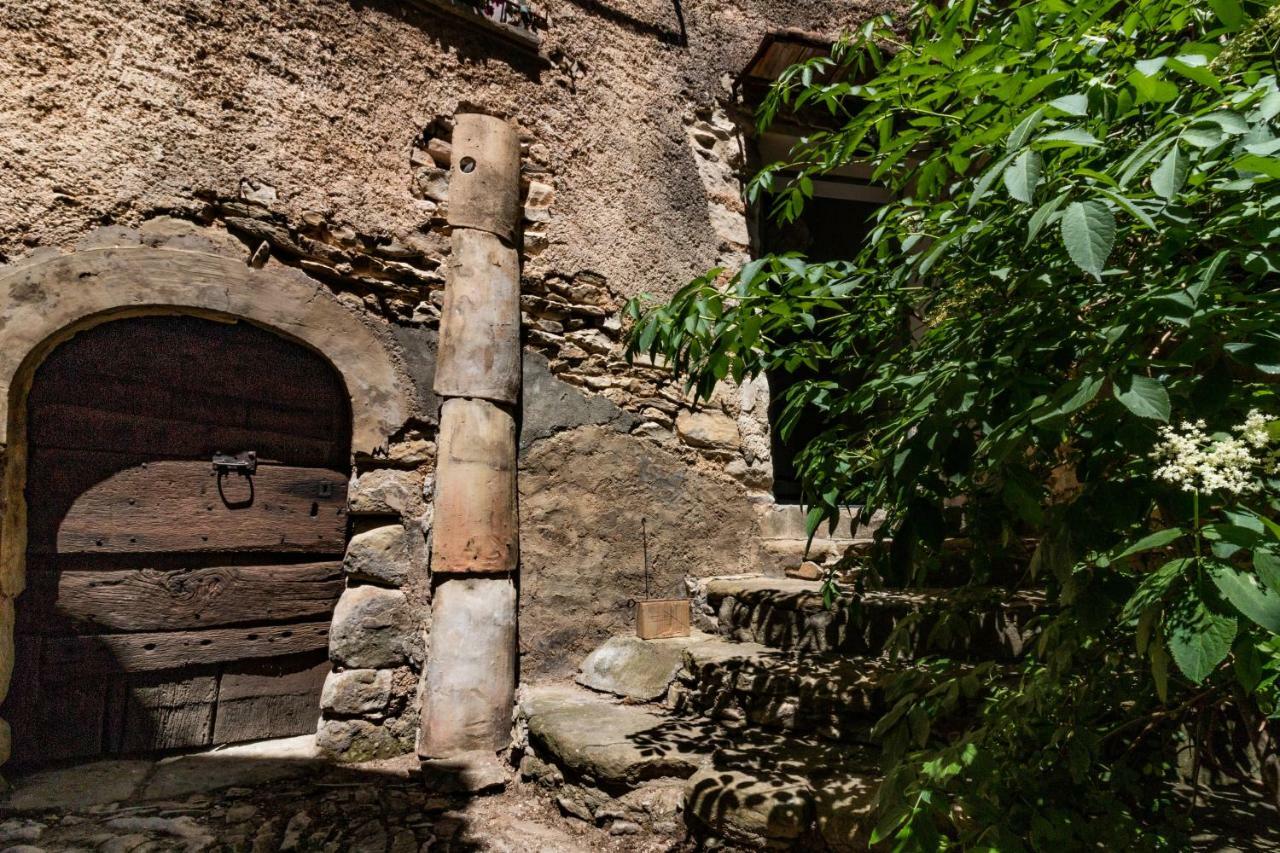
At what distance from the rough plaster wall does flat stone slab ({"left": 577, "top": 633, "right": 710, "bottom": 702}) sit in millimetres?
1673

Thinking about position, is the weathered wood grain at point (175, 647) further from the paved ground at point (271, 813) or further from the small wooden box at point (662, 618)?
the small wooden box at point (662, 618)

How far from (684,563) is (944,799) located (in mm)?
2215

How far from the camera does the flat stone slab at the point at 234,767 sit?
226cm

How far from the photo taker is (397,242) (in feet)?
9.55

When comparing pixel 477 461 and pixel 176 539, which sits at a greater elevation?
pixel 477 461

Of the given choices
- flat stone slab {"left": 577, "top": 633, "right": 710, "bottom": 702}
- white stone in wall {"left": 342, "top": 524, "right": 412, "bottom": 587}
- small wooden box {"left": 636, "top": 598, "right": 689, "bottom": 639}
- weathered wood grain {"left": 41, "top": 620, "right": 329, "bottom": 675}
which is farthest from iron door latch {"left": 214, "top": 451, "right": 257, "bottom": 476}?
small wooden box {"left": 636, "top": 598, "right": 689, "bottom": 639}

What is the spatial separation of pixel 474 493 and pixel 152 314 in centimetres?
130

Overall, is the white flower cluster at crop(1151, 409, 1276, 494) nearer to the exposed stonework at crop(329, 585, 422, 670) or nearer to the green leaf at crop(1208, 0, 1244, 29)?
the green leaf at crop(1208, 0, 1244, 29)

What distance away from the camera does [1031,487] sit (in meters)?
0.97

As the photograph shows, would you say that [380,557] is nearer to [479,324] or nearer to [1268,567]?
[479,324]

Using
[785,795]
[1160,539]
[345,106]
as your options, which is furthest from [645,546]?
[1160,539]

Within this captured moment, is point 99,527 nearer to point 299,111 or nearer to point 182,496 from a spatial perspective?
point 182,496

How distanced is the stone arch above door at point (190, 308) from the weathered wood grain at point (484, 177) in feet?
2.20

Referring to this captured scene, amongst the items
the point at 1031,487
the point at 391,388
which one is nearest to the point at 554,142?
the point at 391,388
